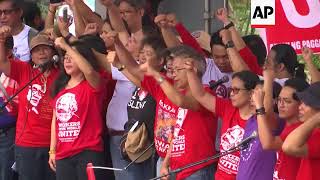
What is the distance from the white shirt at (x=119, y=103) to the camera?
7445mm

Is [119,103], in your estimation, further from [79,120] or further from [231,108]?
[231,108]

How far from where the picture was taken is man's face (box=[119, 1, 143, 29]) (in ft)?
25.4

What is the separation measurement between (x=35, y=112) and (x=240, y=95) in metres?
2.41

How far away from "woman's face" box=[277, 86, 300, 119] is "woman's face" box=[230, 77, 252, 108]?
1.31 feet

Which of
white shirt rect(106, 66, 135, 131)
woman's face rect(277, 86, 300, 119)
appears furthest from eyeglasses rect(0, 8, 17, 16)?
woman's face rect(277, 86, 300, 119)

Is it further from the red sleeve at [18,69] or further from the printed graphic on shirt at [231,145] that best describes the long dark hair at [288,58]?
the red sleeve at [18,69]

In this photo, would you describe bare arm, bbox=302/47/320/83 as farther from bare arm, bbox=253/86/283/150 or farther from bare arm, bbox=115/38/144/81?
bare arm, bbox=115/38/144/81

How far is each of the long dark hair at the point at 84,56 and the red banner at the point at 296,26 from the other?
155 cm

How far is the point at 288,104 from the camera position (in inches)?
231

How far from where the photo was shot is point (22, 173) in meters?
8.04

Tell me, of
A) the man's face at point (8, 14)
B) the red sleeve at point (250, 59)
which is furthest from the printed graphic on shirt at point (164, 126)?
the man's face at point (8, 14)

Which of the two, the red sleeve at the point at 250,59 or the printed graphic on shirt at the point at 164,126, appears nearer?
the printed graphic on shirt at the point at 164,126

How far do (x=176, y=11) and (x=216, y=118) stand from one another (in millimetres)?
3905

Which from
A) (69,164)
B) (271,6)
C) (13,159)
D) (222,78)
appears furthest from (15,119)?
(271,6)
